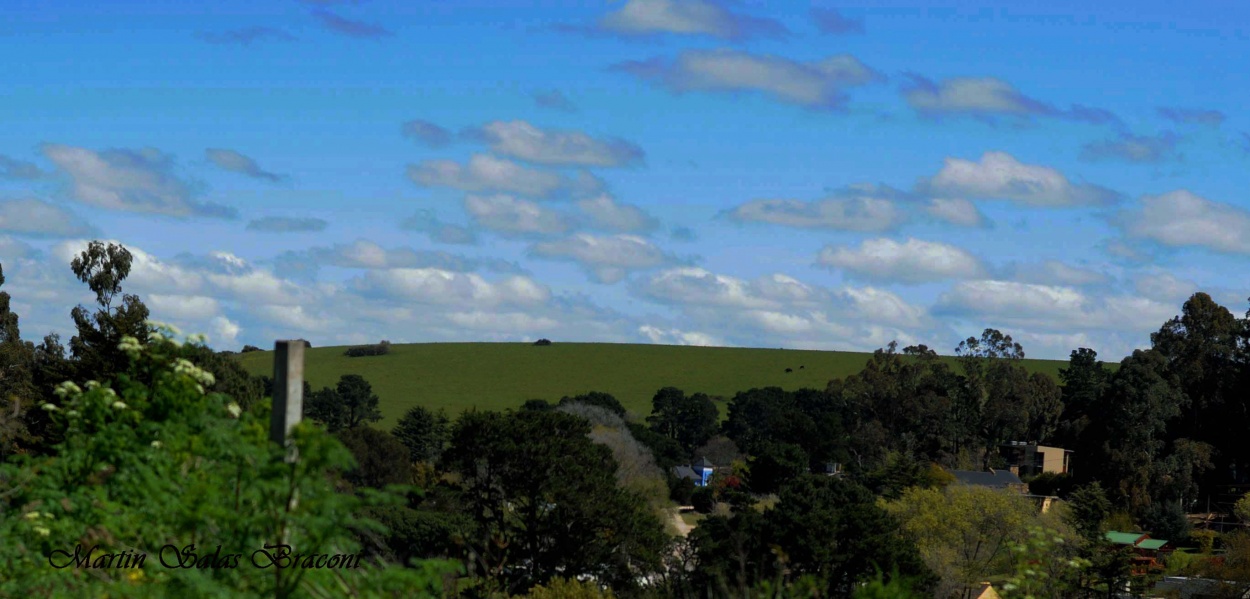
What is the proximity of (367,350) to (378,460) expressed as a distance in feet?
277

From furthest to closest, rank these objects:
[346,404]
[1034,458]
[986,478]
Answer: [346,404] < [1034,458] < [986,478]

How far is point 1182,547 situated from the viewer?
68.6 meters

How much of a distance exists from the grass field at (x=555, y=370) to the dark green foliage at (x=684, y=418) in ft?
21.8

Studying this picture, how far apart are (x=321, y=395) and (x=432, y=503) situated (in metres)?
53.1

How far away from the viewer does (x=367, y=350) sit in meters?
155

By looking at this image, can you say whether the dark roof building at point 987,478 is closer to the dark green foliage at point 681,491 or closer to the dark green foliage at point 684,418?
the dark green foliage at point 681,491

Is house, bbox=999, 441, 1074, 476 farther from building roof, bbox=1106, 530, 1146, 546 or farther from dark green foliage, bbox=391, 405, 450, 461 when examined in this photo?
dark green foliage, bbox=391, 405, 450, 461

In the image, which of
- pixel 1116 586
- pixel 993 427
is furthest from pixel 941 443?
pixel 1116 586

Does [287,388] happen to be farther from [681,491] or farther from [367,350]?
[367,350]

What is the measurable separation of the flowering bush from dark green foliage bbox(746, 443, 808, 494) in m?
66.4

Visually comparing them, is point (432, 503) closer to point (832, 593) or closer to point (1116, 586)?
point (832, 593)

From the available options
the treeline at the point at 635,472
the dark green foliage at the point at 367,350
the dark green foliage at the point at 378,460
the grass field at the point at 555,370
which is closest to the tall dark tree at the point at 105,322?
the treeline at the point at 635,472

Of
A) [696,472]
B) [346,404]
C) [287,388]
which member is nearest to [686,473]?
[696,472]

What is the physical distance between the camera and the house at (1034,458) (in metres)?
95.8
